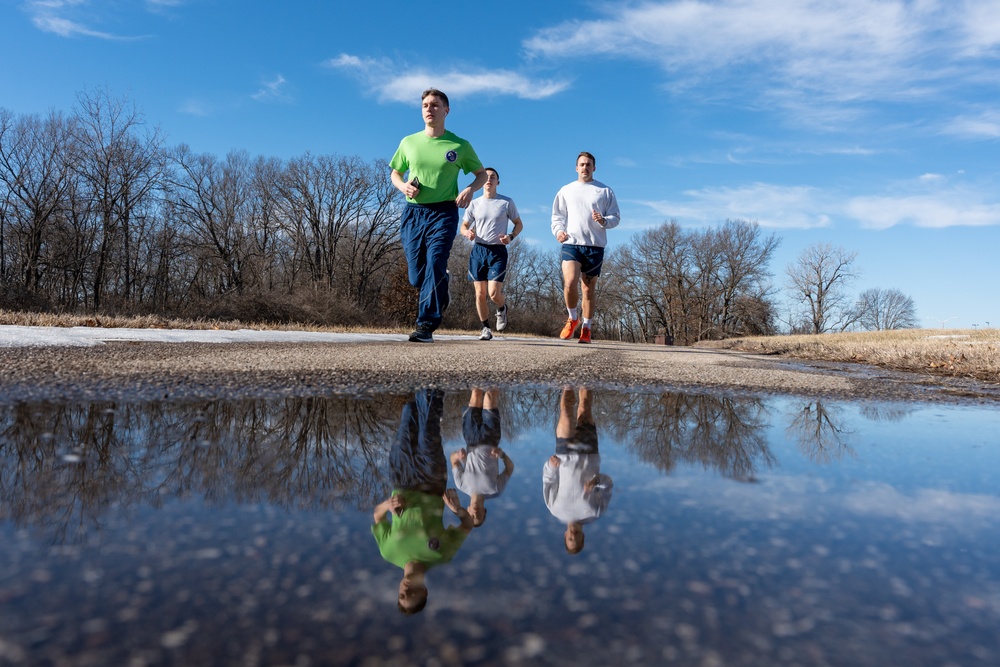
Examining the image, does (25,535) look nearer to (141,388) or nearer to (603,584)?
(603,584)

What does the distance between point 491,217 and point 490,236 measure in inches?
12.3

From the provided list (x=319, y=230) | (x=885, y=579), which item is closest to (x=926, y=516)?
(x=885, y=579)

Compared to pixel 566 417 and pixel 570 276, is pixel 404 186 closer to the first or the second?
pixel 570 276

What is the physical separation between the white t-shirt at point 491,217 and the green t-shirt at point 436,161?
Answer: 2.63 m

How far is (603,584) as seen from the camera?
89 cm

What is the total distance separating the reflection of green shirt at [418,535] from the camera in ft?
3.25

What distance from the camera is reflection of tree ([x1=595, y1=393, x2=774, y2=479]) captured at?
1828 millimetres

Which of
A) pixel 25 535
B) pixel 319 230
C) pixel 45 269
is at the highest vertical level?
pixel 319 230

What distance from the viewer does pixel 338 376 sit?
3398 mm

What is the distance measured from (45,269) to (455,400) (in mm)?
38118

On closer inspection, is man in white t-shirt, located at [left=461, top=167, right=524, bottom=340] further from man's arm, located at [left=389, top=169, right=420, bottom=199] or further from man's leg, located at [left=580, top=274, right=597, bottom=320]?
man's arm, located at [left=389, top=169, right=420, bottom=199]

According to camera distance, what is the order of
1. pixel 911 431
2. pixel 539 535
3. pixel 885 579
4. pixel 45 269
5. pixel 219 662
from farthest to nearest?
pixel 45 269, pixel 911 431, pixel 539 535, pixel 885 579, pixel 219 662

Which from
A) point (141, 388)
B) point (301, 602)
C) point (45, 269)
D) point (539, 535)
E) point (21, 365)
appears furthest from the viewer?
point (45, 269)

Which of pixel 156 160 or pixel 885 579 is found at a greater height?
pixel 156 160
